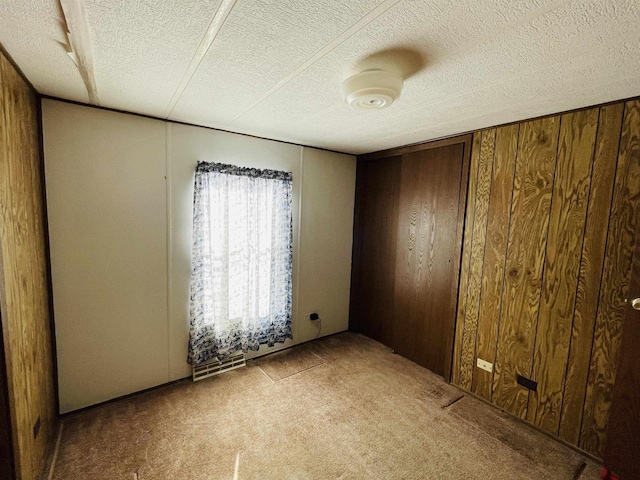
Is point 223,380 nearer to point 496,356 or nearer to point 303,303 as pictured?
point 303,303

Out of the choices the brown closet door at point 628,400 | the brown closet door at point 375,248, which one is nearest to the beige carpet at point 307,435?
the brown closet door at point 628,400

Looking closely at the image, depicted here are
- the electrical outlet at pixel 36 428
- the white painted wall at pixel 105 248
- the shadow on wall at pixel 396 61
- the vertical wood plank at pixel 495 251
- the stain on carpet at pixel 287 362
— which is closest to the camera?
the shadow on wall at pixel 396 61

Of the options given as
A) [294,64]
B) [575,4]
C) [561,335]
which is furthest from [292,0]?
[561,335]

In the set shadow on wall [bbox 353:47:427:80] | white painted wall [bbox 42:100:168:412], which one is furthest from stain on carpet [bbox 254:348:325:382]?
shadow on wall [bbox 353:47:427:80]

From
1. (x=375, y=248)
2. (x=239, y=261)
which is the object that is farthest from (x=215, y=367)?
(x=375, y=248)

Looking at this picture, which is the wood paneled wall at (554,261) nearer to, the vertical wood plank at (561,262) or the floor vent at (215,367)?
the vertical wood plank at (561,262)

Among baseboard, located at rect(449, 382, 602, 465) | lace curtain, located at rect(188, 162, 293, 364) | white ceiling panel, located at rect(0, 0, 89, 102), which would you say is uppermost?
white ceiling panel, located at rect(0, 0, 89, 102)

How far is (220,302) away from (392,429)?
1.67 m

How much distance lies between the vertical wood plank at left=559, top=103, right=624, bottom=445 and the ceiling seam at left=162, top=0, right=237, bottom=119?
2.14 meters

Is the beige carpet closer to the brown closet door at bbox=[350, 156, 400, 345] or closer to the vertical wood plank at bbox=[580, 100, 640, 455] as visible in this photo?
the vertical wood plank at bbox=[580, 100, 640, 455]

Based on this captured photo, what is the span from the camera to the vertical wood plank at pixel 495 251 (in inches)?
85.7

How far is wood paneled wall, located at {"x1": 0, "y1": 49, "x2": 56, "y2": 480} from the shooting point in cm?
126

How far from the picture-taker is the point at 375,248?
11.1 feet

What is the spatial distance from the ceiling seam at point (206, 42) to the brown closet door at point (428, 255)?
212cm
